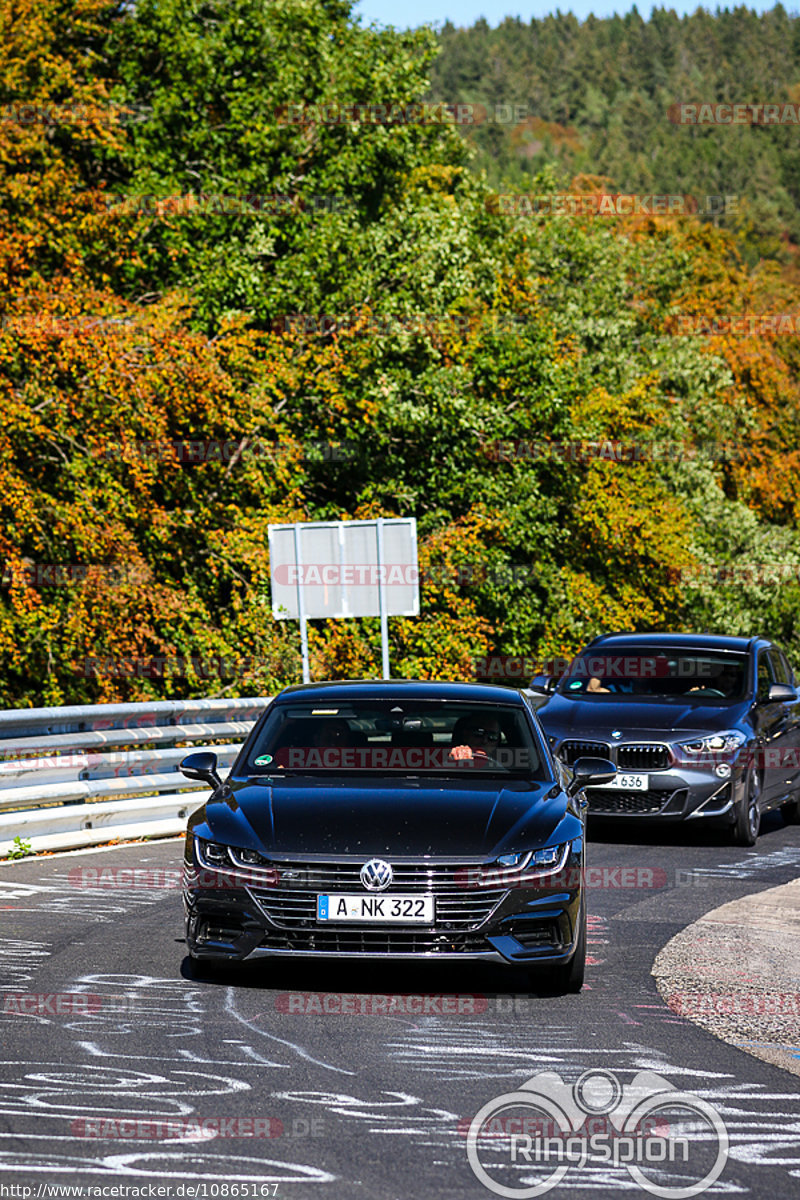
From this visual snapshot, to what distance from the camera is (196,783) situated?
15.7 metres

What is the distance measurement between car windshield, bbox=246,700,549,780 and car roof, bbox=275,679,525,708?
0.08m

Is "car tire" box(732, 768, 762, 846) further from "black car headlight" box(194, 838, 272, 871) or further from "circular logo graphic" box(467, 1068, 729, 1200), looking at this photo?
"circular logo graphic" box(467, 1068, 729, 1200)

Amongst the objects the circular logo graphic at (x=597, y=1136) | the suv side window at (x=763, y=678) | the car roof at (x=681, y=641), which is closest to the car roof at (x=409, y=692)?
the circular logo graphic at (x=597, y=1136)

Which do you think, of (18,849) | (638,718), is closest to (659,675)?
(638,718)

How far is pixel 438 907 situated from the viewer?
6.99 meters

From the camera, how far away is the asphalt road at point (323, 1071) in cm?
463

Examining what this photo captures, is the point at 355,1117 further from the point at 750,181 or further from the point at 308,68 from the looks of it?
the point at 750,181

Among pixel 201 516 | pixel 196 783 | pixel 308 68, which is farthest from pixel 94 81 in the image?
pixel 196 783

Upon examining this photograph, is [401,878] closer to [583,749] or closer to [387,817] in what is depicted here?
[387,817]

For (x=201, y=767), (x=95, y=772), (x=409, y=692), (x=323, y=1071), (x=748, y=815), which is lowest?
(x=748, y=815)

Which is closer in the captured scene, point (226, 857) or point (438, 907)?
point (438, 907)

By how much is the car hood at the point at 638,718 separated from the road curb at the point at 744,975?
313cm

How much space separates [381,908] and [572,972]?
1.01 m

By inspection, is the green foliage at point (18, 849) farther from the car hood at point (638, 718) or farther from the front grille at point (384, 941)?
the front grille at point (384, 941)
